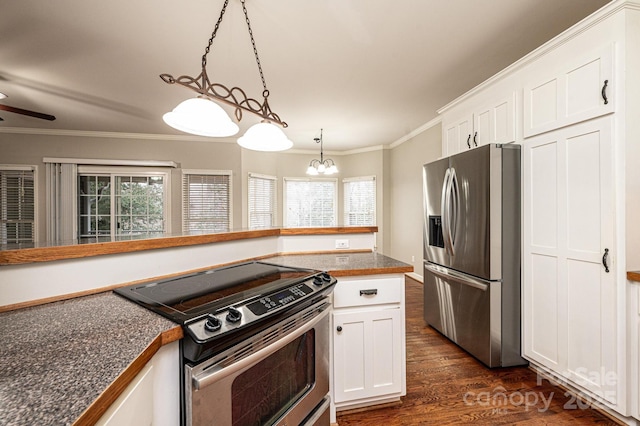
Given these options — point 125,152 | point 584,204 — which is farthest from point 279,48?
point 125,152

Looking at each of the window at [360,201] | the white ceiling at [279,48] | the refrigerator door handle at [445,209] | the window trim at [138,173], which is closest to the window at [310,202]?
the window at [360,201]

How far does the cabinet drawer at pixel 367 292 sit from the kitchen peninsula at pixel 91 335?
41 mm

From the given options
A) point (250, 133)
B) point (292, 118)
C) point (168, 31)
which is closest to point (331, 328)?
point (250, 133)

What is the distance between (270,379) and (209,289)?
0.46 m

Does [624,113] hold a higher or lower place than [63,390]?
higher

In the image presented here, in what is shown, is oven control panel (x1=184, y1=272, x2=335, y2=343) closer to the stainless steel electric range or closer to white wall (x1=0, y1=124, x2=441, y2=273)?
the stainless steel electric range

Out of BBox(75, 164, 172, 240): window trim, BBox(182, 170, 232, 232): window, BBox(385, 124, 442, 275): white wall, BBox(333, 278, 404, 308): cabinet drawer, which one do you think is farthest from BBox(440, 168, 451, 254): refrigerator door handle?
BBox(75, 164, 172, 240): window trim

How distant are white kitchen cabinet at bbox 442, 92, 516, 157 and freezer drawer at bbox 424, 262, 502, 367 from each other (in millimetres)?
1190

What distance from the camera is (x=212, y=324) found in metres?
0.94

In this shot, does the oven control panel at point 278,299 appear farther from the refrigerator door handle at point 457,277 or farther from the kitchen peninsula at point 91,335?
the refrigerator door handle at point 457,277

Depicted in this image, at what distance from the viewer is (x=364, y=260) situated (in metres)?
1.96

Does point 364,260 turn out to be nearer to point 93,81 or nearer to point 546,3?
point 546,3

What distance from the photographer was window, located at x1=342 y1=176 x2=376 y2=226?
6008mm

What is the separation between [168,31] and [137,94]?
1.52 m
